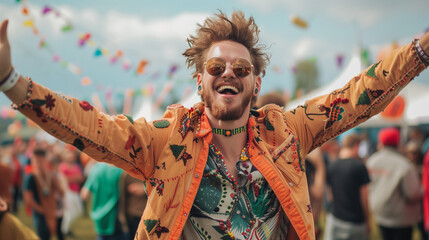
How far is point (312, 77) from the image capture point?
2227 inches

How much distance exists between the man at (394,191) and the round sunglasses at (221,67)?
12.6 ft

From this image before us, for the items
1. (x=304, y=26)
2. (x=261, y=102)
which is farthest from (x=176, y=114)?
(x=304, y=26)

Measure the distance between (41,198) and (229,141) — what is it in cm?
481

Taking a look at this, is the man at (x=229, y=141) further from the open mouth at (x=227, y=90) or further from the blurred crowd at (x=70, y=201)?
the blurred crowd at (x=70, y=201)

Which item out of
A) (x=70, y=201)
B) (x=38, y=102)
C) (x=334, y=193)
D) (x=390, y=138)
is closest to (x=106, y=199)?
(x=334, y=193)

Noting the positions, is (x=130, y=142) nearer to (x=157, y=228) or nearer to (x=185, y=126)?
(x=185, y=126)

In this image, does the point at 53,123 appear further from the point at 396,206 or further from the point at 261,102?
the point at 396,206

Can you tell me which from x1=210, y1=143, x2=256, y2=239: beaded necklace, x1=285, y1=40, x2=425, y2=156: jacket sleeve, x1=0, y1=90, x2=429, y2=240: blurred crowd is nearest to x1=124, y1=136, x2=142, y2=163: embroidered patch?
x1=210, y1=143, x2=256, y2=239: beaded necklace

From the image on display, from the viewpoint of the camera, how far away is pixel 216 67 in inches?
82.3

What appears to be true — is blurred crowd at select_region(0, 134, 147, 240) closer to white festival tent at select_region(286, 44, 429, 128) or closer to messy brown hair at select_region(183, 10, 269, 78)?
messy brown hair at select_region(183, 10, 269, 78)

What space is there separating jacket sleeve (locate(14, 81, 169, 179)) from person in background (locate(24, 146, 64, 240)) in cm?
467

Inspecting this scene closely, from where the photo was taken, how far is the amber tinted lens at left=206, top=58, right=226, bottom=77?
2.09 m

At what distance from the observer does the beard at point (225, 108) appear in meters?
2.06

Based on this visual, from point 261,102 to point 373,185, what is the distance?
2.65 m
